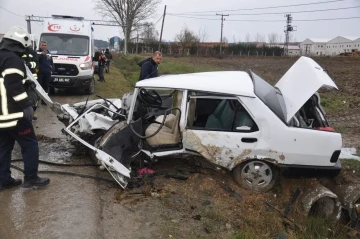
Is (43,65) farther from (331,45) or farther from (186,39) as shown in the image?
(331,45)

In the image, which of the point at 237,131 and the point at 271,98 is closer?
the point at 237,131

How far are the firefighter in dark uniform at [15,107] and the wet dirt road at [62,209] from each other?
35 centimetres

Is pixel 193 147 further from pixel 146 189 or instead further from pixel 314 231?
pixel 314 231

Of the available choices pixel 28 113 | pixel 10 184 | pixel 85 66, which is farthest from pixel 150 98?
pixel 85 66

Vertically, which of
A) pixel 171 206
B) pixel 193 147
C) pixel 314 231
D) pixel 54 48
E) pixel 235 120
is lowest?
pixel 314 231

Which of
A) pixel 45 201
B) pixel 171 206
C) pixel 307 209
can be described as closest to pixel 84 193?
pixel 45 201

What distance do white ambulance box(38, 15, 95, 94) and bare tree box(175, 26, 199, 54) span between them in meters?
47.2

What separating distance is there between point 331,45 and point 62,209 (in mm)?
104829

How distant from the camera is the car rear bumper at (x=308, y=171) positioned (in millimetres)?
4723

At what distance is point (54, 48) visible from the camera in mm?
11836

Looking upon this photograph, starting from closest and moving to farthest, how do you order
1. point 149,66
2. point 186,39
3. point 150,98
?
1. point 150,98
2. point 149,66
3. point 186,39

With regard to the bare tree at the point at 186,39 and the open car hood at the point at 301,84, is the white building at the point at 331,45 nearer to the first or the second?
the bare tree at the point at 186,39

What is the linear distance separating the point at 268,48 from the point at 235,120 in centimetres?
5983

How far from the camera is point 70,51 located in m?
11.8
